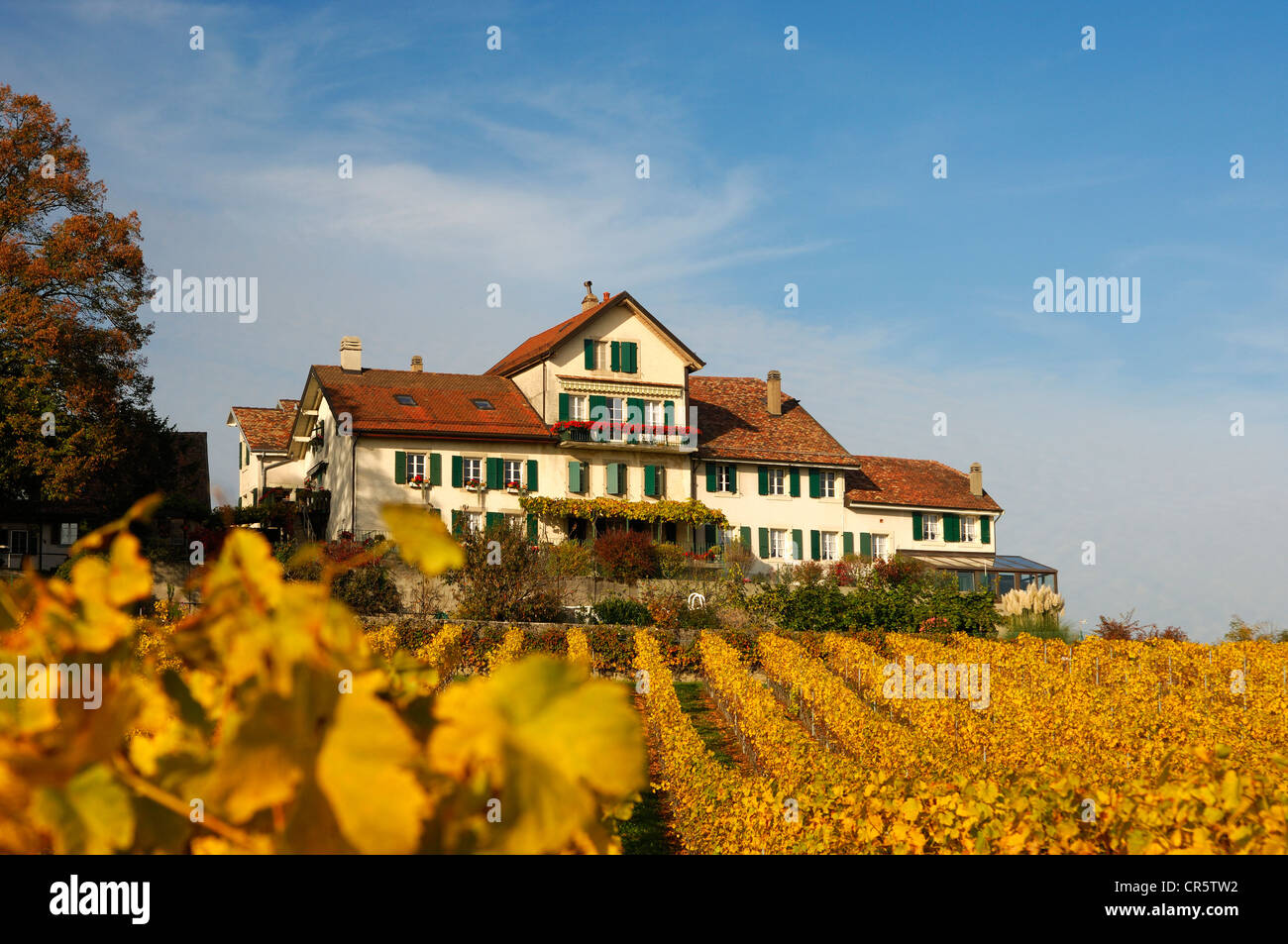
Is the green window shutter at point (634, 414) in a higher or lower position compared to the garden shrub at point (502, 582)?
higher

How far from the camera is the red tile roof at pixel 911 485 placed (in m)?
45.6

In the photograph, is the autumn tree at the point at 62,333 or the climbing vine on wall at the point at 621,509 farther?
the climbing vine on wall at the point at 621,509

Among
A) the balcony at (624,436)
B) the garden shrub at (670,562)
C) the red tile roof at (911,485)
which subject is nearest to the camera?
the garden shrub at (670,562)

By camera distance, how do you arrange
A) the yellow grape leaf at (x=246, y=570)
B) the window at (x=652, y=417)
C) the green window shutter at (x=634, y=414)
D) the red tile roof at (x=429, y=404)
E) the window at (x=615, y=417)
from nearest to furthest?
the yellow grape leaf at (x=246, y=570) < the red tile roof at (x=429, y=404) < the window at (x=615, y=417) < the green window shutter at (x=634, y=414) < the window at (x=652, y=417)

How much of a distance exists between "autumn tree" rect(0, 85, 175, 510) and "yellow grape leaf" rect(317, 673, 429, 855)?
3099cm

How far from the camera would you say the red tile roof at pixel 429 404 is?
1483 inches

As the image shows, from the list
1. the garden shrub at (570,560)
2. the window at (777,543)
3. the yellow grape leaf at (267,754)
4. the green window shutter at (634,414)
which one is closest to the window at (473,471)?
the green window shutter at (634,414)

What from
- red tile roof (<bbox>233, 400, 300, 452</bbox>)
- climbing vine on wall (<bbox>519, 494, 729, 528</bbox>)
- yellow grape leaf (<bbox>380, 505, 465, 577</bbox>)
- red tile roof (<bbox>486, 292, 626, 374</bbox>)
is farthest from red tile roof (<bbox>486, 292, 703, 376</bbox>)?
yellow grape leaf (<bbox>380, 505, 465, 577</bbox>)

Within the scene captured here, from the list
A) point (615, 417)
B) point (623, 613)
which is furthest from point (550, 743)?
point (615, 417)

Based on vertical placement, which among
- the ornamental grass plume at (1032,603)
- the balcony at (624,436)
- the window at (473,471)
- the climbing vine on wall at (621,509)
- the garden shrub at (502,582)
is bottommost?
the ornamental grass plume at (1032,603)

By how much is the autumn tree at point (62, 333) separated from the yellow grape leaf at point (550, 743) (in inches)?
1221

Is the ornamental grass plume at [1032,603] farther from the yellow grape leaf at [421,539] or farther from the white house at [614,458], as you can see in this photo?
the yellow grape leaf at [421,539]

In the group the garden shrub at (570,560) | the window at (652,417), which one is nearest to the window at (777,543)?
the window at (652,417)
